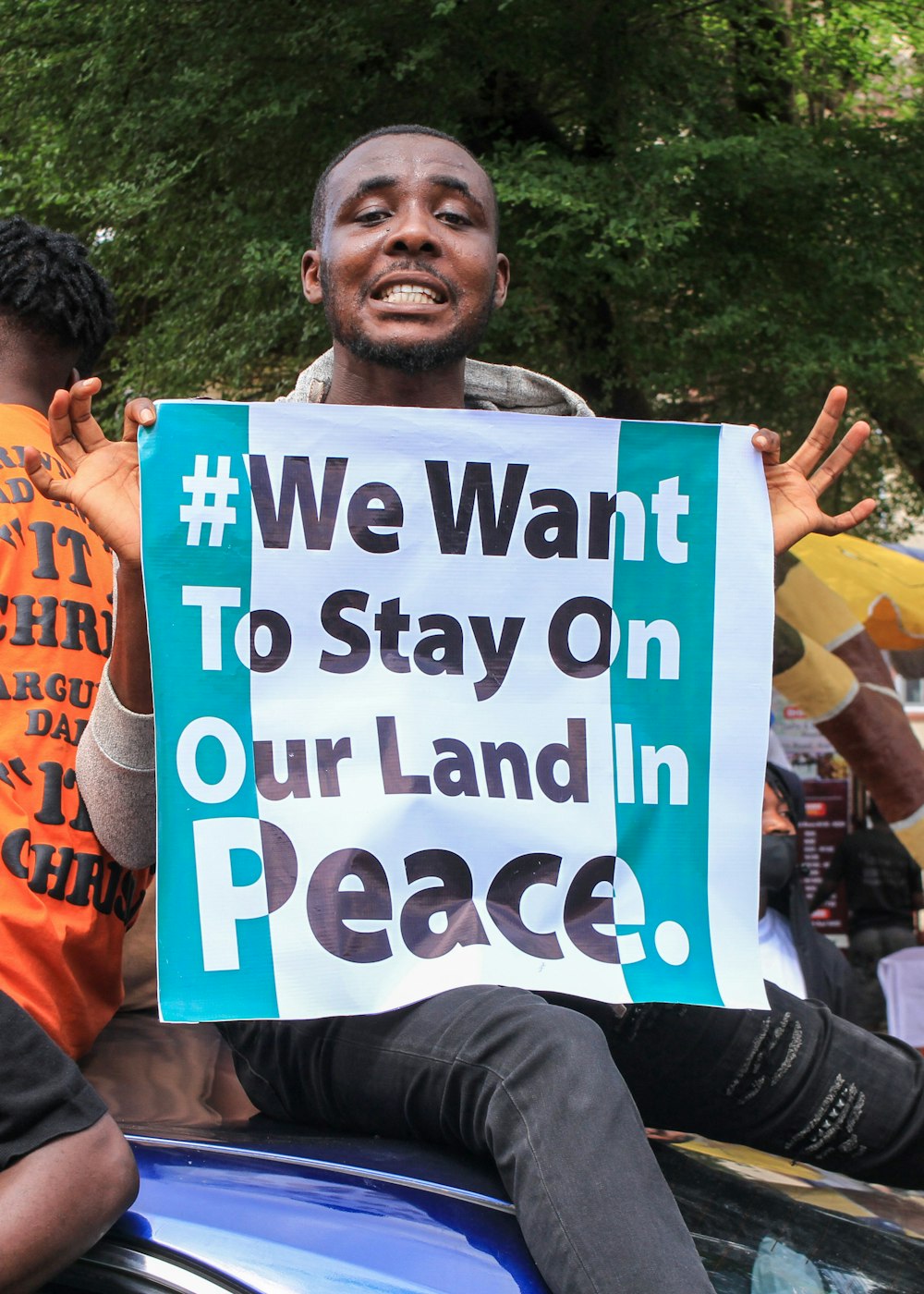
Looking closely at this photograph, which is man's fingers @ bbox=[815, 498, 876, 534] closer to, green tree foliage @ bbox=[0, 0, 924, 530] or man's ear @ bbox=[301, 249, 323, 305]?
man's ear @ bbox=[301, 249, 323, 305]

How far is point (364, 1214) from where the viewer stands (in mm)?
1810

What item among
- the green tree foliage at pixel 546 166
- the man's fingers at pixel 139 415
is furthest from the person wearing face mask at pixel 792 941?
the man's fingers at pixel 139 415

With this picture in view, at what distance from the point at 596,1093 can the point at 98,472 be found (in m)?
1.16

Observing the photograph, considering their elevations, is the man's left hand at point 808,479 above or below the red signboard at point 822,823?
above

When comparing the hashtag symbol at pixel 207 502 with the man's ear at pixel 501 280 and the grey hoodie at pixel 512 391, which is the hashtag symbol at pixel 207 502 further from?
the man's ear at pixel 501 280

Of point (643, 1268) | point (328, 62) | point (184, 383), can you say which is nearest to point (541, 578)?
point (643, 1268)

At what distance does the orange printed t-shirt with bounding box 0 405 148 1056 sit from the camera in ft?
7.48

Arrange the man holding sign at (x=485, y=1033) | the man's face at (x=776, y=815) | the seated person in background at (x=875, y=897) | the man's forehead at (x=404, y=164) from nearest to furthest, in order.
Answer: the man holding sign at (x=485, y=1033) → the man's forehead at (x=404, y=164) → the man's face at (x=776, y=815) → the seated person in background at (x=875, y=897)

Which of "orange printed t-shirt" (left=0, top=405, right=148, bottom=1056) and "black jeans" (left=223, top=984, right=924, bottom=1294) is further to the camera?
"orange printed t-shirt" (left=0, top=405, right=148, bottom=1056)

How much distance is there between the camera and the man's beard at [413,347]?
2.68m

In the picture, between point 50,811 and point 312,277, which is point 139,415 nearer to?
point 50,811

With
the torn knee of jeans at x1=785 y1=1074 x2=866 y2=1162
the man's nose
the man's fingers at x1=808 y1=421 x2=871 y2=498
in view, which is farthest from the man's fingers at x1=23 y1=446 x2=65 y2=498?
the torn knee of jeans at x1=785 y1=1074 x2=866 y2=1162

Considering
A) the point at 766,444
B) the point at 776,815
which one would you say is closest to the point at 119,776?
the point at 766,444

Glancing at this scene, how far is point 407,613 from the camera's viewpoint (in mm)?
2338
